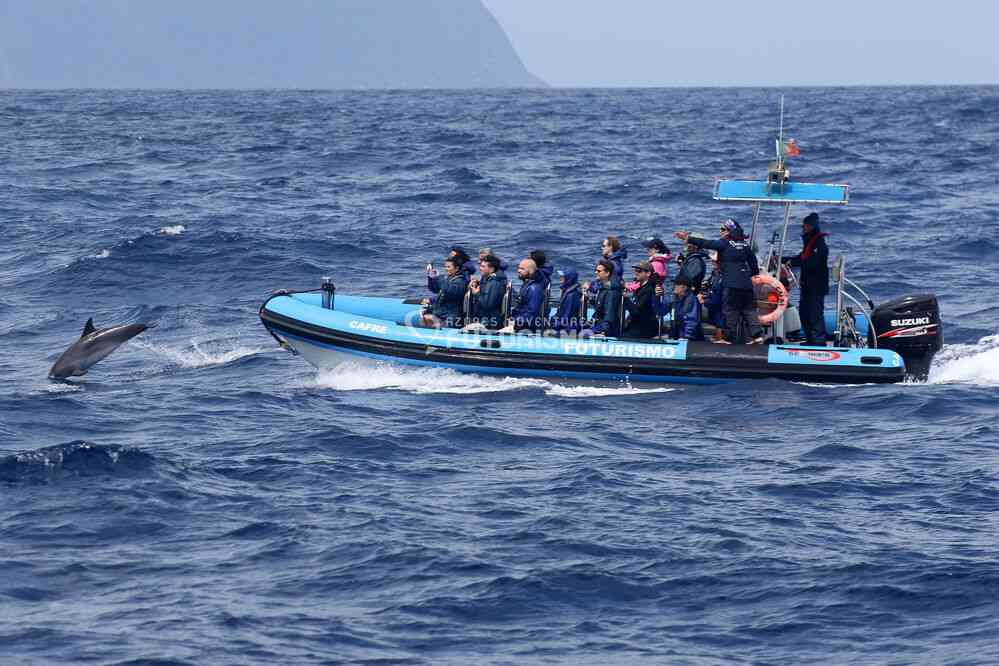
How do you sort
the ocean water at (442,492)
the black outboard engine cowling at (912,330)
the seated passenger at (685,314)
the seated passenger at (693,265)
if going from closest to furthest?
the ocean water at (442,492) → the seated passenger at (693,265) → the seated passenger at (685,314) → the black outboard engine cowling at (912,330)

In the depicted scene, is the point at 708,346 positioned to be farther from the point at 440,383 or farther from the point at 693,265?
the point at 440,383

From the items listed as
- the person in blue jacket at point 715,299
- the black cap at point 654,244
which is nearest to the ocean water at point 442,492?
the person in blue jacket at point 715,299

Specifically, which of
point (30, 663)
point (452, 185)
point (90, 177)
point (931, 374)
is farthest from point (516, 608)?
point (90, 177)

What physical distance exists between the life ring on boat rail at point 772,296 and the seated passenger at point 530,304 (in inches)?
102

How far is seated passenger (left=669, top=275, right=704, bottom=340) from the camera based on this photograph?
55.4ft

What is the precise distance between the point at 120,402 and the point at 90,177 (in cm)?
2691

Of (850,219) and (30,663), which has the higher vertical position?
(850,219)

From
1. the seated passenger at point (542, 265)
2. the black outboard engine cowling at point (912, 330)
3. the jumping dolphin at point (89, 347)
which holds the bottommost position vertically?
the jumping dolphin at point (89, 347)

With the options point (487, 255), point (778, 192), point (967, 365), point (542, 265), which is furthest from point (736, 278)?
point (967, 365)

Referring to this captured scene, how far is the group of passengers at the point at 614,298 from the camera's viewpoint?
16.7 m

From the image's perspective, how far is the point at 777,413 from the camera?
15.8 meters

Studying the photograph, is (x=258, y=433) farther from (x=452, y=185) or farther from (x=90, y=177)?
(x=90, y=177)

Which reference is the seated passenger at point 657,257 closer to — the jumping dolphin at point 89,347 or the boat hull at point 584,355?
the boat hull at point 584,355

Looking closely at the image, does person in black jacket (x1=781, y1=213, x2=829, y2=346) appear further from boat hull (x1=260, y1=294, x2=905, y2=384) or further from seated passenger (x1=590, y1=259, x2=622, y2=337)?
seated passenger (x1=590, y1=259, x2=622, y2=337)
